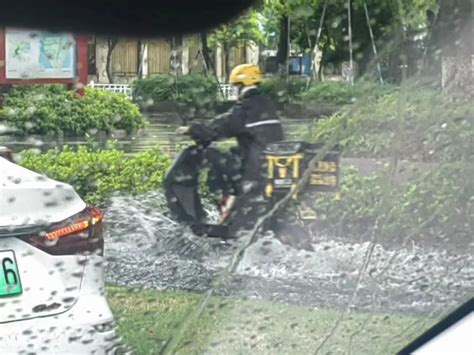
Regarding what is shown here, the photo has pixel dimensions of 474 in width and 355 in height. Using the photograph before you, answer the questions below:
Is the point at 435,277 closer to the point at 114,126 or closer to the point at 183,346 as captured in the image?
the point at 183,346

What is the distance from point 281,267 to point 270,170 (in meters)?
0.29

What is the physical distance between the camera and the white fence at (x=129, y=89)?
116 inches

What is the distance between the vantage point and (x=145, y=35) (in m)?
2.76

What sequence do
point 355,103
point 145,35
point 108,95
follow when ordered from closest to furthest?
point 145,35 < point 108,95 < point 355,103

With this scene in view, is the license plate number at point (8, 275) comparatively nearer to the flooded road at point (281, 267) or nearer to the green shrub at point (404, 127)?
the flooded road at point (281, 267)

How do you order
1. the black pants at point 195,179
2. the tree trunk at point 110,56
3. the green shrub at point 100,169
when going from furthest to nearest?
the black pants at point 195,179, the green shrub at point 100,169, the tree trunk at point 110,56

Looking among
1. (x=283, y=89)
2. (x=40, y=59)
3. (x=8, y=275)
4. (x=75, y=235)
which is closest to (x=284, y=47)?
(x=283, y=89)

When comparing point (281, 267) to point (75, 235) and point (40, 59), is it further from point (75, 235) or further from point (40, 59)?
point (40, 59)

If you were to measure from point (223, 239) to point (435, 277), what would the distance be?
0.58 meters

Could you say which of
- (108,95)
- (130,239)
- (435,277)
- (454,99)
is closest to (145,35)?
(108,95)

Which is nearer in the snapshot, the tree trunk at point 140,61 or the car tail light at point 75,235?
the tree trunk at point 140,61

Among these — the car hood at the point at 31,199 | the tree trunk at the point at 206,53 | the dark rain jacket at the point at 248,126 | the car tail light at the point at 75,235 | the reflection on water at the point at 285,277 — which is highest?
the tree trunk at the point at 206,53

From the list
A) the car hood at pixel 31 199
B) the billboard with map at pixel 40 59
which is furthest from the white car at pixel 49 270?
the billboard with map at pixel 40 59

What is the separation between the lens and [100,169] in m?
3.10
